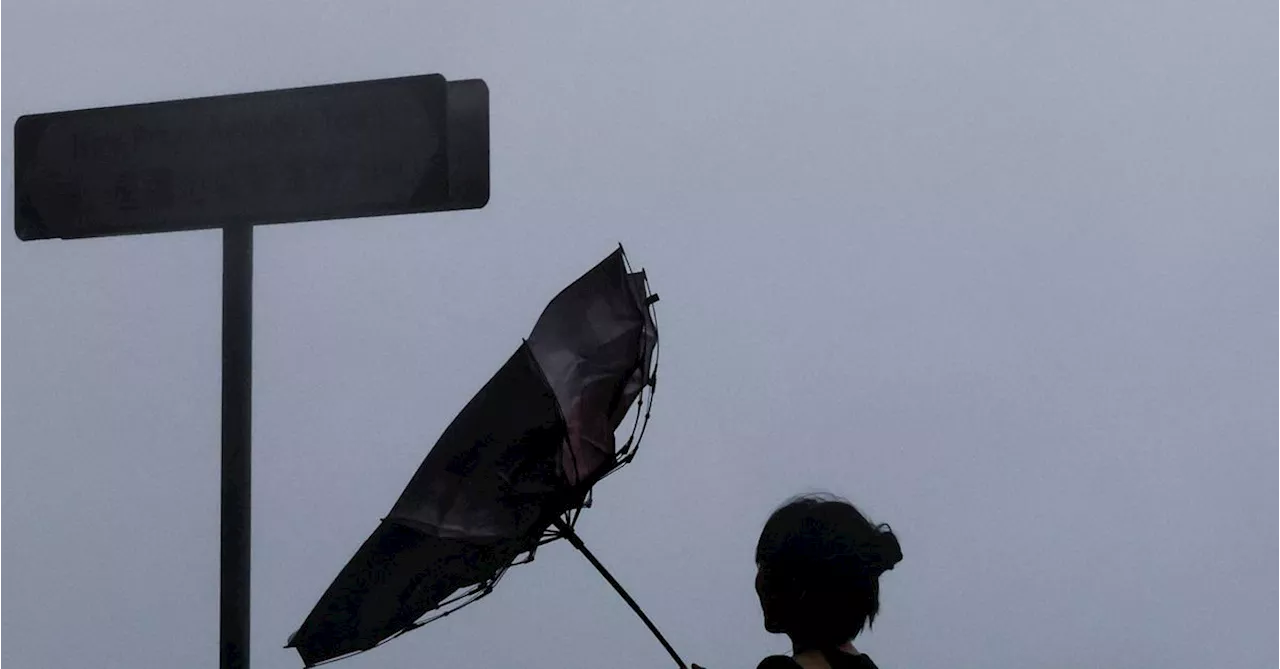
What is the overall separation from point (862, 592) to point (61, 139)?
1683mm

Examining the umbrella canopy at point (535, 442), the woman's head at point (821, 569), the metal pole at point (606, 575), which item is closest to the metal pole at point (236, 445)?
the umbrella canopy at point (535, 442)

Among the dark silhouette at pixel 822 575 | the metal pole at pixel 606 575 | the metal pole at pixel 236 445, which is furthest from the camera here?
the metal pole at pixel 236 445

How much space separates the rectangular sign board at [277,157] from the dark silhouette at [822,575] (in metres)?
0.79

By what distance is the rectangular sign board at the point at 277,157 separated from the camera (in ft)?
7.91

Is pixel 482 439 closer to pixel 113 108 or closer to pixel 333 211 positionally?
pixel 333 211

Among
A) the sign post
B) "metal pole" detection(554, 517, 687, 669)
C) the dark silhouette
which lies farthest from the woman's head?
the sign post

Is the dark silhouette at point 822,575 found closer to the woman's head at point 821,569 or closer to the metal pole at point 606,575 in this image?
the woman's head at point 821,569

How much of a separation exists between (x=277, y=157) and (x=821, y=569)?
3.94 feet

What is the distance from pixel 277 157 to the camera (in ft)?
8.05

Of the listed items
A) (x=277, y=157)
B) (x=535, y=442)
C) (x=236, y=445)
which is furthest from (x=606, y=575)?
(x=277, y=157)

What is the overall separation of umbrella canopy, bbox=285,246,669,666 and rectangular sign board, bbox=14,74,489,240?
23.1 inches

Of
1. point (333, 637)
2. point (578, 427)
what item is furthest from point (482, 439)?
point (333, 637)

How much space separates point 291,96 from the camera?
2.48m

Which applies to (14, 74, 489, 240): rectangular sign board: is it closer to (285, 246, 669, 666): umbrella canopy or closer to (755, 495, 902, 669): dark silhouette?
(285, 246, 669, 666): umbrella canopy
